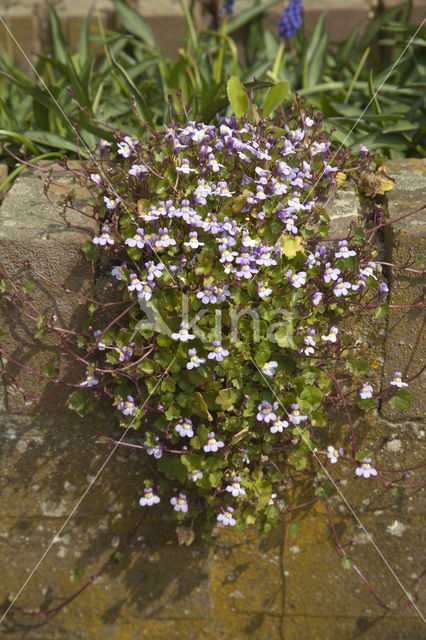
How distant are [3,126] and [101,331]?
130 cm

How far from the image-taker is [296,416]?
76.2 inches

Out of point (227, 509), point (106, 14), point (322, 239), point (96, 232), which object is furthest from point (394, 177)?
point (106, 14)

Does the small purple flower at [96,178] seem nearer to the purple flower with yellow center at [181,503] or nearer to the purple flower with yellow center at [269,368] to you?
the purple flower with yellow center at [269,368]

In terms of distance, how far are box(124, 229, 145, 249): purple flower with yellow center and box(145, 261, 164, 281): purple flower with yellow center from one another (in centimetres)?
7

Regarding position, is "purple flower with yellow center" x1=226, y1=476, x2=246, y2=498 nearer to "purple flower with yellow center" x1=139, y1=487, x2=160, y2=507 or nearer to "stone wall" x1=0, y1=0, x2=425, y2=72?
"purple flower with yellow center" x1=139, y1=487, x2=160, y2=507

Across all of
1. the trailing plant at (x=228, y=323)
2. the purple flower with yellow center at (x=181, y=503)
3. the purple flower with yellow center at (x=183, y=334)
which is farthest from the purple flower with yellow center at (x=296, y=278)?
the purple flower with yellow center at (x=181, y=503)

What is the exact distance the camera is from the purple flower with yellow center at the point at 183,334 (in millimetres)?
Answer: 1870

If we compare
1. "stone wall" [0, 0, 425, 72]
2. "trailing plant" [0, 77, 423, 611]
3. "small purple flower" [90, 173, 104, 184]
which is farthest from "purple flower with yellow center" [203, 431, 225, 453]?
"stone wall" [0, 0, 425, 72]

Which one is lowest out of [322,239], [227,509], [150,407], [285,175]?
[227,509]

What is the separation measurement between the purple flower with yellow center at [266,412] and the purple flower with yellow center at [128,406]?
16.9 inches

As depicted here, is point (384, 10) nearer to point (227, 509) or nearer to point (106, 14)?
point (106, 14)

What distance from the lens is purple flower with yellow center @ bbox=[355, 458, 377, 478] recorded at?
6.52 ft

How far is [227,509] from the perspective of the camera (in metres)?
1.99

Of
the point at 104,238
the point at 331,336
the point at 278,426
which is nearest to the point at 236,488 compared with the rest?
the point at 278,426
